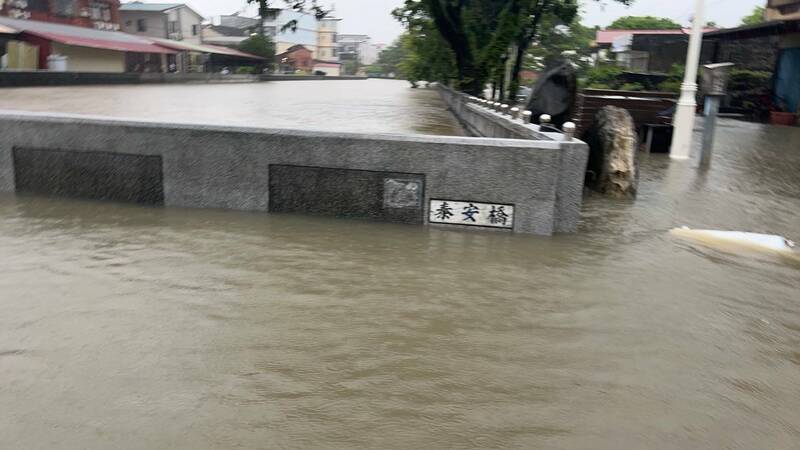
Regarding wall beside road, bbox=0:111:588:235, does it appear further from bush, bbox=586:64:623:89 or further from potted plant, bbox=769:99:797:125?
bush, bbox=586:64:623:89

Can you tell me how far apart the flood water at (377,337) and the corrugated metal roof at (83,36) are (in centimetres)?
2806

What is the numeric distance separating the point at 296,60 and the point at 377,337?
93742 mm

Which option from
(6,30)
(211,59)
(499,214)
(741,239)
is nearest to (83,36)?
(6,30)

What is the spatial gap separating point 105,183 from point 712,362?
5.75m

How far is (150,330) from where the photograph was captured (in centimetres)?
388

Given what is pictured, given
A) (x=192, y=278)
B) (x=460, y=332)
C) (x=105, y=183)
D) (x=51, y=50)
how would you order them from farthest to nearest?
(x=51, y=50) < (x=105, y=183) < (x=192, y=278) < (x=460, y=332)

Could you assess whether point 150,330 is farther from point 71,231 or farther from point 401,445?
point 71,231

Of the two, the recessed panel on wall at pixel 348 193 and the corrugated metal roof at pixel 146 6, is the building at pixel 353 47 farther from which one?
the recessed panel on wall at pixel 348 193

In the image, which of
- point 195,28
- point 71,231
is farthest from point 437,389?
point 195,28

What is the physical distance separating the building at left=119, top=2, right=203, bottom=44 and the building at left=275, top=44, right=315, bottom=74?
2522 centimetres

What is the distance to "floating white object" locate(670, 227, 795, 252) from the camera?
6.22 metres

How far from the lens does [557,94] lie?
10.2 metres

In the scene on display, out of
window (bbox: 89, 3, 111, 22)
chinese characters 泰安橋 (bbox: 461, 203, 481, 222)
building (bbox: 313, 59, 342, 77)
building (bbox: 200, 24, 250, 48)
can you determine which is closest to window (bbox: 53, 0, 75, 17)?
window (bbox: 89, 3, 111, 22)

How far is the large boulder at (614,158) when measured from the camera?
8375mm
